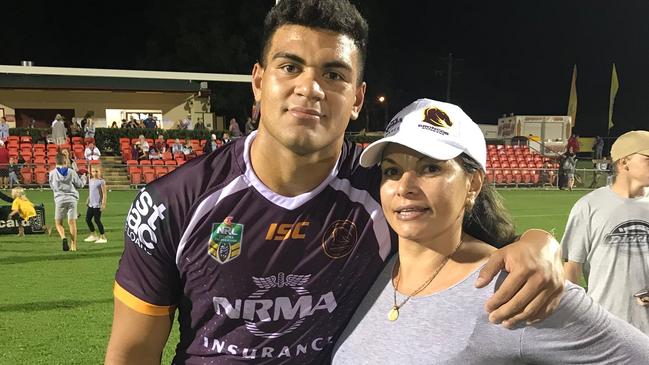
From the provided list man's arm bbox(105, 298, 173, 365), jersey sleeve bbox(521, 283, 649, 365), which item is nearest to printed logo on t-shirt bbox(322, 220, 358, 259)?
man's arm bbox(105, 298, 173, 365)

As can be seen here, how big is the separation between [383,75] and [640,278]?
138 feet

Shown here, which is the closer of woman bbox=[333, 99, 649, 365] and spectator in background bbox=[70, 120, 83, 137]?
woman bbox=[333, 99, 649, 365]

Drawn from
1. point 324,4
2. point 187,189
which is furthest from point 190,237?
point 324,4

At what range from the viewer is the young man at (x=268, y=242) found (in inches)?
81.1

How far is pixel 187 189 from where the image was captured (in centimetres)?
209

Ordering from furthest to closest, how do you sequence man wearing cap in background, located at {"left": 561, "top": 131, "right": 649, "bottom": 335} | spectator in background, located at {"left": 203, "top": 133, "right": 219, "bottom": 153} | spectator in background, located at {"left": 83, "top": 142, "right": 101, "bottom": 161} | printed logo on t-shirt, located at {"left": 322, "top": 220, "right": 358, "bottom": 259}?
spectator in background, located at {"left": 203, "top": 133, "right": 219, "bottom": 153}, spectator in background, located at {"left": 83, "top": 142, "right": 101, "bottom": 161}, man wearing cap in background, located at {"left": 561, "top": 131, "right": 649, "bottom": 335}, printed logo on t-shirt, located at {"left": 322, "top": 220, "right": 358, "bottom": 259}

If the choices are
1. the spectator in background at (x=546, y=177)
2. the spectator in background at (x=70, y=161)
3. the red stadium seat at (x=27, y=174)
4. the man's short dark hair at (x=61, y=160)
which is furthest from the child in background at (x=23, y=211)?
Answer: the spectator in background at (x=546, y=177)

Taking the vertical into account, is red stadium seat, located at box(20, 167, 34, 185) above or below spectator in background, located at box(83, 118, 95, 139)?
below

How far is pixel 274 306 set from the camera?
81.7 inches

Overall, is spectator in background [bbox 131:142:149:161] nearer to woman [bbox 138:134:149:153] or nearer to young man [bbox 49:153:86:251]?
woman [bbox 138:134:149:153]

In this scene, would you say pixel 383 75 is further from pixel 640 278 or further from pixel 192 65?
pixel 640 278

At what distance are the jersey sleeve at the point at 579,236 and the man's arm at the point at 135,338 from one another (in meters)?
3.06

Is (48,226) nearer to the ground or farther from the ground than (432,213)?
nearer to the ground

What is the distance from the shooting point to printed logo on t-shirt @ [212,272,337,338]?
207cm
